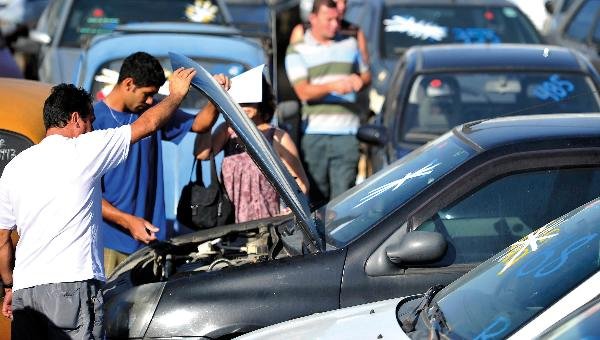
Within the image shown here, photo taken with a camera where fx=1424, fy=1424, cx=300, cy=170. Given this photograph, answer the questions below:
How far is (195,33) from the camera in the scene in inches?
428

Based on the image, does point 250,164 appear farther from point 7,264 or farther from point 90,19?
point 90,19

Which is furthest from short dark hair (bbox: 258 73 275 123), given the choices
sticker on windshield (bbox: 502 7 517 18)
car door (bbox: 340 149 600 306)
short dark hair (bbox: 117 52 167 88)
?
sticker on windshield (bbox: 502 7 517 18)

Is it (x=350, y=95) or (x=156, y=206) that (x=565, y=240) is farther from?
(x=350, y=95)

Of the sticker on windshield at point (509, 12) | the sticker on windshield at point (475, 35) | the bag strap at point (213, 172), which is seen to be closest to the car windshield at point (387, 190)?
the bag strap at point (213, 172)

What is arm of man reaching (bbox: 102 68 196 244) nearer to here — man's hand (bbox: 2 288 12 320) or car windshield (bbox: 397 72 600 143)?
man's hand (bbox: 2 288 12 320)

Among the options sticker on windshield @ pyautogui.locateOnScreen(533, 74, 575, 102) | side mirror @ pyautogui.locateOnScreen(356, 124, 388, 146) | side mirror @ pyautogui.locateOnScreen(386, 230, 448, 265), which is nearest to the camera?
side mirror @ pyautogui.locateOnScreen(386, 230, 448, 265)

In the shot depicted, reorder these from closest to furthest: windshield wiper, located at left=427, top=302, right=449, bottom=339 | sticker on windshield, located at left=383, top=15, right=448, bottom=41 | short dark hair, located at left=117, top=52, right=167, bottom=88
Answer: windshield wiper, located at left=427, top=302, right=449, bottom=339
short dark hair, located at left=117, top=52, right=167, bottom=88
sticker on windshield, located at left=383, top=15, right=448, bottom=41

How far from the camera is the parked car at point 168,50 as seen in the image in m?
10.1

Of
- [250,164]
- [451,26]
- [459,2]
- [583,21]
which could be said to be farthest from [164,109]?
[583,21]

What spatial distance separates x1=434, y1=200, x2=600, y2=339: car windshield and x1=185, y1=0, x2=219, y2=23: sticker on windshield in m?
9.04

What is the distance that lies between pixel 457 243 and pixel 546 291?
162 cm

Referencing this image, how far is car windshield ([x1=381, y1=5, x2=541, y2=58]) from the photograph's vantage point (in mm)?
13461

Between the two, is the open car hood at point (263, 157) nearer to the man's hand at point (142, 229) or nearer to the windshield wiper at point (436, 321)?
the man's hand at point (142, 229)

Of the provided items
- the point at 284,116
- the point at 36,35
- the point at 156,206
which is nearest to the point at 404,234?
the point at 156,206
